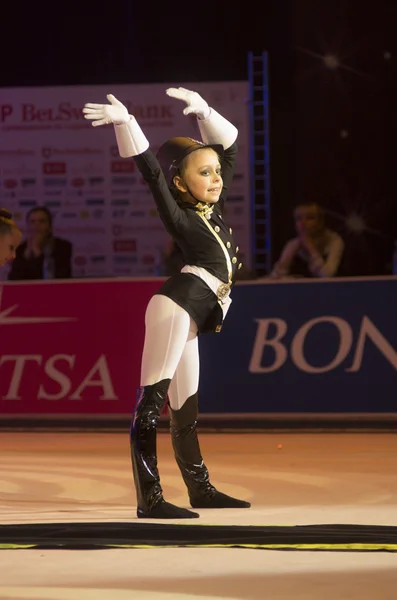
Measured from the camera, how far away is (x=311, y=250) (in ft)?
40.1

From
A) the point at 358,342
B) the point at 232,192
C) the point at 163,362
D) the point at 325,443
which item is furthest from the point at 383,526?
the point at 232,192

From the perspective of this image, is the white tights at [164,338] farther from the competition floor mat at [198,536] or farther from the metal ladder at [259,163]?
the metal ladder at [259,163]

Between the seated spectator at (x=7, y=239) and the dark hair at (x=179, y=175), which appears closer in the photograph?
the dark hair at (x=179, y=175)

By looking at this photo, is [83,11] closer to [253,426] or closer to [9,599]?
[253,426]

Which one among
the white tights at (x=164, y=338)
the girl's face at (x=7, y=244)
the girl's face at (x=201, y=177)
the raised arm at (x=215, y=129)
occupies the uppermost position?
the raised arm at (x=215, y=129)

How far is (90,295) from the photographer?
12.1 meters

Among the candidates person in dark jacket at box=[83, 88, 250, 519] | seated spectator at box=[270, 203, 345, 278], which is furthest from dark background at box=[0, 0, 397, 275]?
person in dark jacket at box=[83, 88, 250, 519]

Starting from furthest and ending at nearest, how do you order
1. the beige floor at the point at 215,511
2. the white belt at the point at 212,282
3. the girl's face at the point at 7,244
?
the girl's face at the point at 7,244 → the white belt at the point at 212,282 → the beige floor at the point at 215,511

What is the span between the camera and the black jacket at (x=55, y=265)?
12.8m

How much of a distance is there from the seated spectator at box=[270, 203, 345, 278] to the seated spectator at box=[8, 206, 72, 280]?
6.47 ft

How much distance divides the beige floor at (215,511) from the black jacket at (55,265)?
5.55ft

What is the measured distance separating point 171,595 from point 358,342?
6.88 meters

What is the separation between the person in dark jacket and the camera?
6648 mm

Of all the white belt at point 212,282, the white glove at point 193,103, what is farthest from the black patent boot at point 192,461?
the white glove at point 193,103
